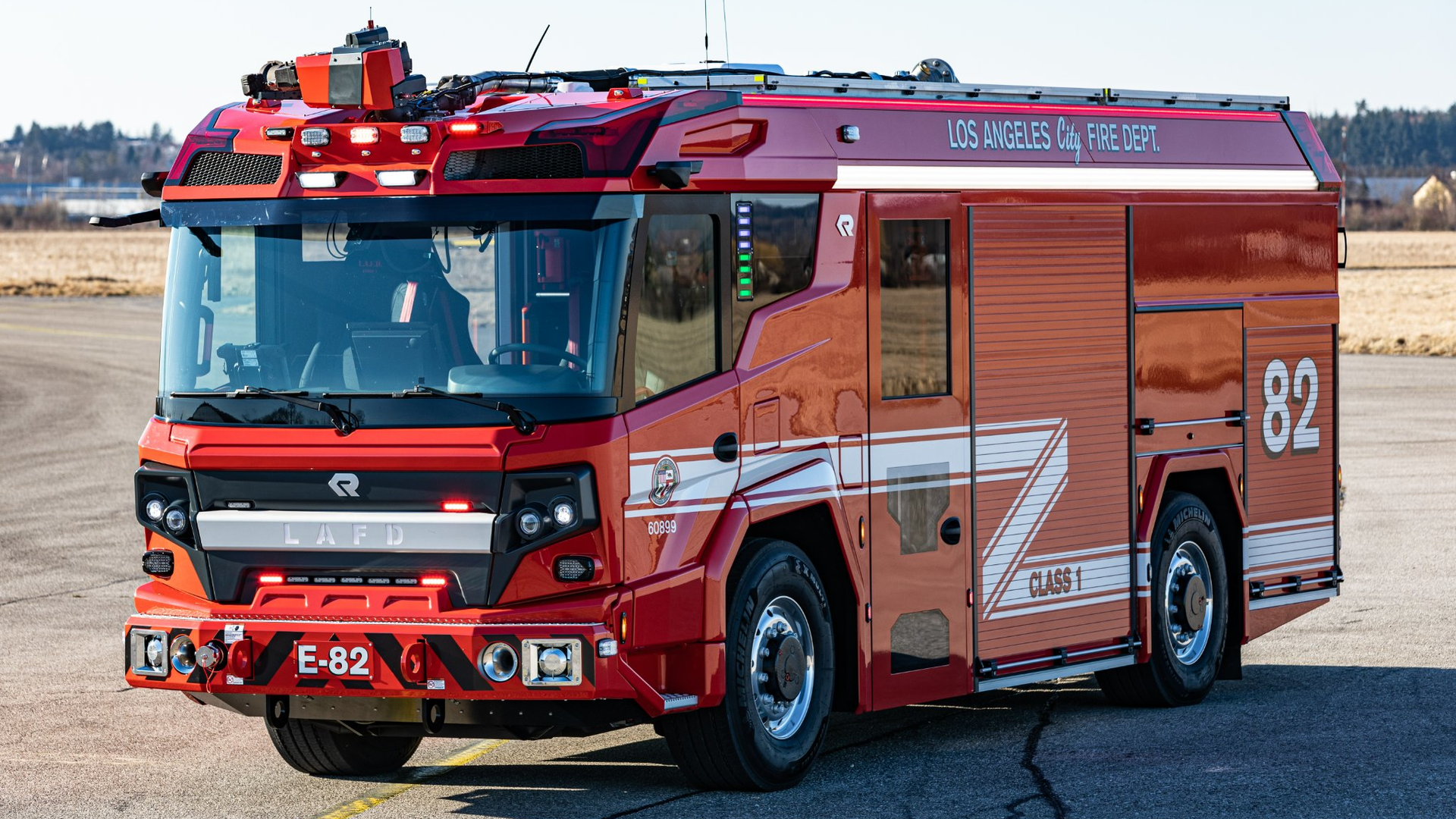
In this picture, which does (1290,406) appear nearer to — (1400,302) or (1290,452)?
(1290,452)

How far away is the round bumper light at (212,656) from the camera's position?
25.4ft

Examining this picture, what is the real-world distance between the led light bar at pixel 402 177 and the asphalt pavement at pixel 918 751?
2.48m

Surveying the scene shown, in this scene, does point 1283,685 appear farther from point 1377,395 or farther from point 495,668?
point 1377,395

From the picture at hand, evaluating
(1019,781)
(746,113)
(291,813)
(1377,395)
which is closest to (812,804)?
(1019,781)

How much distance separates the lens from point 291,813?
26.3 ft

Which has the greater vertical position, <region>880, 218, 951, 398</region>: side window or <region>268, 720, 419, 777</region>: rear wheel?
<region>880, 218, 951, 398</region>: side window

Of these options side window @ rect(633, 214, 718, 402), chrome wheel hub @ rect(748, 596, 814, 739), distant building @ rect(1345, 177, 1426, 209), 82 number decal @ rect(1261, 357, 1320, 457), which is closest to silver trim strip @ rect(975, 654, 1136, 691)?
chrome wheel hub @ rect(748, 596, 814, 739)

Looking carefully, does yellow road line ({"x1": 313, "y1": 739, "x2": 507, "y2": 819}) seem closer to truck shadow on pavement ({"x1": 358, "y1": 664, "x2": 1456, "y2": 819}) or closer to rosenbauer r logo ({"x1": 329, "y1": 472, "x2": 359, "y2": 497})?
truck shadow on pavement ({"x1": 358, "y1": 664, "x2": 1456, "y2": 819})

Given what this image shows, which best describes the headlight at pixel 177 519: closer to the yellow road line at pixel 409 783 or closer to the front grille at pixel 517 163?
the yellow road line at pixel 409 783

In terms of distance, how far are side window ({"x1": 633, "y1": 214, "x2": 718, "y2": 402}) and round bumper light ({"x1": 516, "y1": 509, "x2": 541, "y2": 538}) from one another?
604 mm

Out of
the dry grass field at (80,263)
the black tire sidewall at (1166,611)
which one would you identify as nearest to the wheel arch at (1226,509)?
the black tire sidewall at (1166,611)

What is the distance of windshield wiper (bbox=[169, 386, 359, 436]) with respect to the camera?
756cm

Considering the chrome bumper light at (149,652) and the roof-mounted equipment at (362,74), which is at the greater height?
the roof-mounted equipment at (362,74)

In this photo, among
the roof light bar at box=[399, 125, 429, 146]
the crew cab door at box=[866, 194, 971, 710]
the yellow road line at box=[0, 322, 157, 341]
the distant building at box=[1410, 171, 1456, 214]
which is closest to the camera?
the roof light bar at box=[399, 125, 429, 146]
